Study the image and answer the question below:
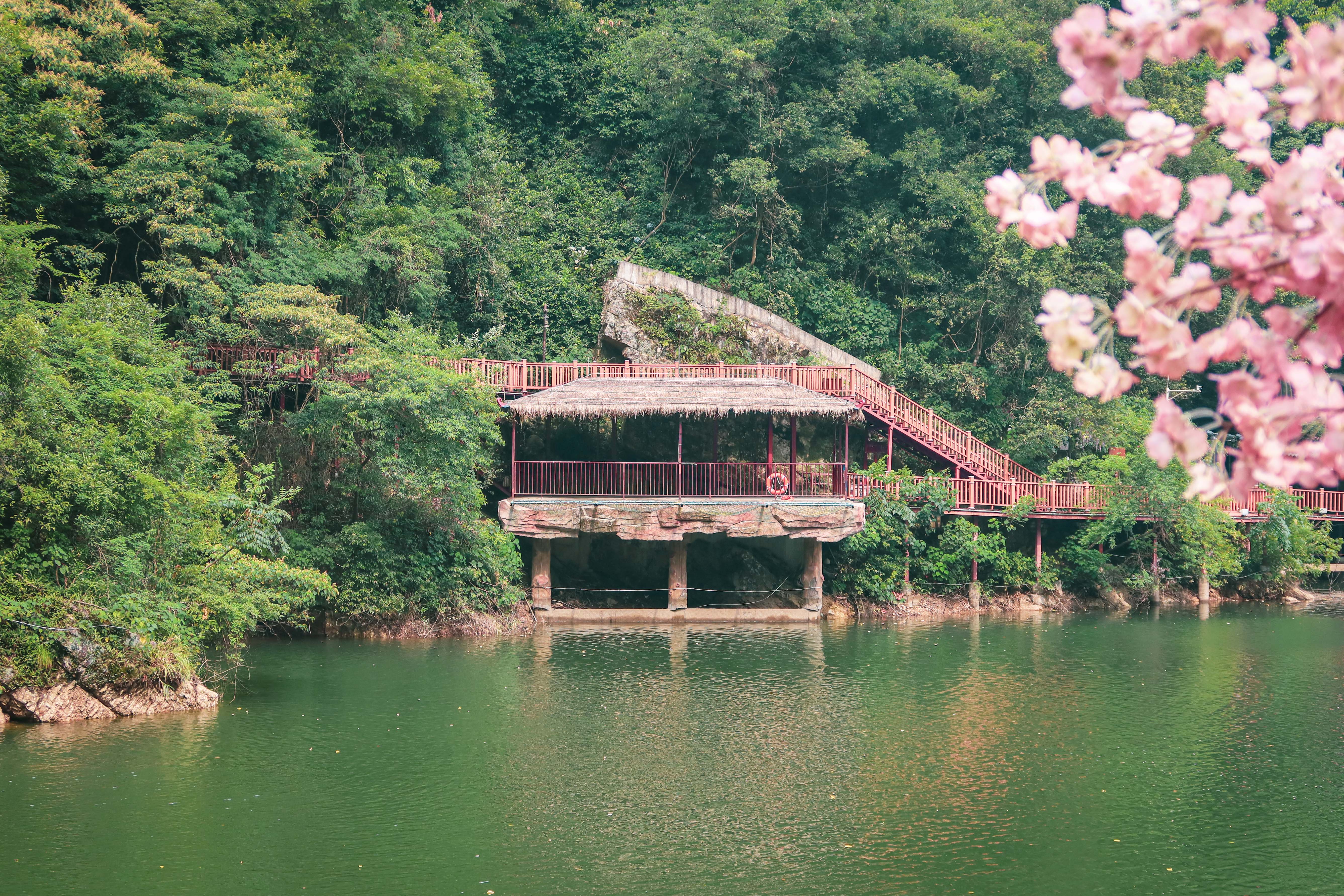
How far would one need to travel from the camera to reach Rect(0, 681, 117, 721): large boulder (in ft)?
44.0

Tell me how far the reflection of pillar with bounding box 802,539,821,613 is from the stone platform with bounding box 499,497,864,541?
0.64 metres

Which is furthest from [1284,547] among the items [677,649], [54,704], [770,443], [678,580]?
[54,704]

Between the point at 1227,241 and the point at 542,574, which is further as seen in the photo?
the point at 542,574

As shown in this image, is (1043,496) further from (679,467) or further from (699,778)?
(699,778)

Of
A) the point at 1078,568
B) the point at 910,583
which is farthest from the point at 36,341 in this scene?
the point at 1078,568

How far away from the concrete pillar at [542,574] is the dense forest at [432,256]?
0.46 m

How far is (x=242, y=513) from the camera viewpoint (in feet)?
56.1

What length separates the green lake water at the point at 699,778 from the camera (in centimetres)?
963

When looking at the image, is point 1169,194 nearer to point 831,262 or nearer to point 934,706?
point 934,706

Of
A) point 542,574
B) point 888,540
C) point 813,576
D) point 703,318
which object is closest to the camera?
point 542,574

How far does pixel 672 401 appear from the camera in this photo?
852 inches

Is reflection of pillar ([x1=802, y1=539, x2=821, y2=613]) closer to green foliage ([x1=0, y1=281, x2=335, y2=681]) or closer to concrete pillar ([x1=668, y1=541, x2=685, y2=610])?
concrete pillar ([x1=668, y1=541, x2=685, y2=610])

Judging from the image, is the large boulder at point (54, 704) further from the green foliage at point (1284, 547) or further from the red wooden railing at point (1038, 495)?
the green foliage at point (1284, 547)

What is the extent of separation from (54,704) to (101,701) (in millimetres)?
516
